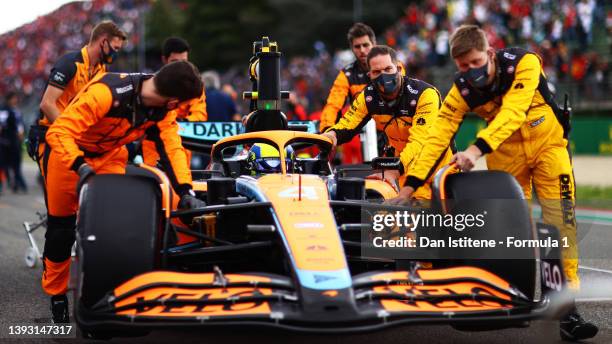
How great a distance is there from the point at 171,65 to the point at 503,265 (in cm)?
207

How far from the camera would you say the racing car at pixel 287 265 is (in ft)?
14.5

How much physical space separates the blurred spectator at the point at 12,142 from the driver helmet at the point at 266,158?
45.9ft

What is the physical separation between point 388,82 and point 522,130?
1553 mm

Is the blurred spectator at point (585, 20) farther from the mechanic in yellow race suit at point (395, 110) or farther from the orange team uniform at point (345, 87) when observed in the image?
the mechanic in yellow race suit at point (395, 110)

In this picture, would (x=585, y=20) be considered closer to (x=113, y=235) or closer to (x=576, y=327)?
(x=576, y=327)

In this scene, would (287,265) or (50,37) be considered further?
(50,37)

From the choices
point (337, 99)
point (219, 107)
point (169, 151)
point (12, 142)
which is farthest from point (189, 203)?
point (12, 142)

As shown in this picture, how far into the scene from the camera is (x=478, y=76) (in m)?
5.49

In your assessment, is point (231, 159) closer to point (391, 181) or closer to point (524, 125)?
point (391, 181)

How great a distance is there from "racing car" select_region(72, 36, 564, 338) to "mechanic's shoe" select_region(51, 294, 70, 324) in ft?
2.85

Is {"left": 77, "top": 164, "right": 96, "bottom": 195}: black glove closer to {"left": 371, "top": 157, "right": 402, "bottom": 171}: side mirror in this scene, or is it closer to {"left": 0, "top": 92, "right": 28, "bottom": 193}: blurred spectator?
{"left": 371, "top": 157, "right": 402, "bottom": 171}: side mirror

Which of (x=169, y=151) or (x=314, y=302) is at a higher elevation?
(x=169, y=151)

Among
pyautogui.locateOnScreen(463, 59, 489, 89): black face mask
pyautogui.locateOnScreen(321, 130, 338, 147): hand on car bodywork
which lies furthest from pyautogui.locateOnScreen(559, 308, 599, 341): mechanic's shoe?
pyautogui.locateOnScreen(321, 130, 338, 147): hand on car bodywork

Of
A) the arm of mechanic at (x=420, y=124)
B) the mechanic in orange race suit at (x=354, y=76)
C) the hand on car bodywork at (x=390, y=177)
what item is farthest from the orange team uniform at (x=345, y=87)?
the hand on car bodywork at (x=390, y=177)
